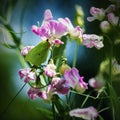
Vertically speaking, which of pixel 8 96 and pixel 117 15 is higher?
pixel 117 15

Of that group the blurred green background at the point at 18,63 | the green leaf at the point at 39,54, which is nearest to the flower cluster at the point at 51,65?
the green leaf at the point at 39,54

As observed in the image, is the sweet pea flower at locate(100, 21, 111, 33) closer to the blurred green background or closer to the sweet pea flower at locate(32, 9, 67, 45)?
the sweet pea flower at locate(32, 9, 67, 45)

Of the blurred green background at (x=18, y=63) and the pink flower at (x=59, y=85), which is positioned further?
the blurred green background at (x=18, y=63)

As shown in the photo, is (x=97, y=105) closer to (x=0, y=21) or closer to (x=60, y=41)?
(x=60, y=41)

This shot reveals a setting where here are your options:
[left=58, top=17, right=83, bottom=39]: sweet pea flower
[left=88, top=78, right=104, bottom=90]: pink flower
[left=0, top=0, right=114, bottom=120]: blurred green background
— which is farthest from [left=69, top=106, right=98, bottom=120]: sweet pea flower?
[left=0, top=0, right=114, bottom=120]: blurred green background

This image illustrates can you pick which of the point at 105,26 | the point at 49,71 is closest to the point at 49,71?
the point at 49,71

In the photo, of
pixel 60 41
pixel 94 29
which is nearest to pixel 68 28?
pixel 60 41

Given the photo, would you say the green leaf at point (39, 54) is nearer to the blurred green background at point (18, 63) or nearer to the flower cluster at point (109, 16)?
the flower cluster at point (109, 16)
